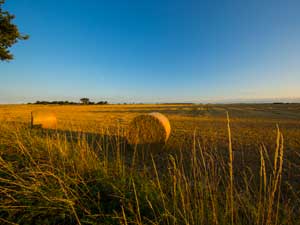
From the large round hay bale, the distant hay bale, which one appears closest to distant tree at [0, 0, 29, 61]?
the distant hay bale

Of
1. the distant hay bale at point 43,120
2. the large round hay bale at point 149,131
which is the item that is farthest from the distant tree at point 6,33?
the large round hay bale at point 149,131

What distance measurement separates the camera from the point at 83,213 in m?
1.81

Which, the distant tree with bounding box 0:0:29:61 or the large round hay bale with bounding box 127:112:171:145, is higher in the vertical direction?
the distant tree with bounding box 0:0:29:61

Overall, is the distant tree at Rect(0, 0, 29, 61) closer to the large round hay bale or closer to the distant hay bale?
the distant hay bale

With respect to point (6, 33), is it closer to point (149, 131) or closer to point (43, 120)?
point (43, 120)

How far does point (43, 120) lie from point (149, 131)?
27.9 feet

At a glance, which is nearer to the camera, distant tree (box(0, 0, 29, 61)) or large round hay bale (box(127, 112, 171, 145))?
large round hay bale (box(127, 112, 171, 145))

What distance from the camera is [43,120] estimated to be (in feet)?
39.4

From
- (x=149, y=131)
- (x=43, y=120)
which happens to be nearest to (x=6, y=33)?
(x=43, y=120)

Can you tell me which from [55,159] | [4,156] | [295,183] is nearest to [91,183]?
[55,159]

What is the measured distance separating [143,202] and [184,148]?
4.86 meters

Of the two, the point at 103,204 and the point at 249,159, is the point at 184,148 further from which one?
the point at 103,204

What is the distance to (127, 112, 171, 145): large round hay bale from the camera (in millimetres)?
6938

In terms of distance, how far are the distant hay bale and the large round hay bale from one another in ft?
24.8
